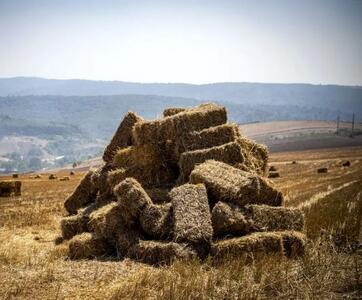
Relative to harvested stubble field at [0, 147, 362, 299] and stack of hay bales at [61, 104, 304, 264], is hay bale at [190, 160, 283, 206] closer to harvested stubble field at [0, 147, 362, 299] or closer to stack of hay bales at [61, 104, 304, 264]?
stack of hay bales at [61, 104, 304, 264]

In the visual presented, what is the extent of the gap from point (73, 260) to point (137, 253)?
5.57 ft

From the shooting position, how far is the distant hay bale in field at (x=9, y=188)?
31094 millimetres

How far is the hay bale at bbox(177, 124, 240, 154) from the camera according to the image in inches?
578

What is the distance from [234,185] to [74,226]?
5161mm

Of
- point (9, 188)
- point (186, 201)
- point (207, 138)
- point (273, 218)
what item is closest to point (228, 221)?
point (186, 201)

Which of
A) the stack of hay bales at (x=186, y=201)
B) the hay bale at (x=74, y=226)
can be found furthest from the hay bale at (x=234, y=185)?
the hay bale at (x=74, y=226)


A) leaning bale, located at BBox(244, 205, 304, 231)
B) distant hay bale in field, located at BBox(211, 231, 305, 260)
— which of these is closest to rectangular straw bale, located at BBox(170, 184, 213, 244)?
distant hay bale in field, located at BBox(211, 231, 305, 260)

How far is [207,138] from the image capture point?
1477 centimetres

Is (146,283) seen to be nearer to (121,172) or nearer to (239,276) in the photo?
(239,276)

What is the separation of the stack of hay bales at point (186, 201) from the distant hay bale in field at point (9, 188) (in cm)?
1692

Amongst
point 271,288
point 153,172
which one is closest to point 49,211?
point 153,172

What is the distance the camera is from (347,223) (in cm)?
1410

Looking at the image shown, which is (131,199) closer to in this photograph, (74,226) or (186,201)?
(186,201)

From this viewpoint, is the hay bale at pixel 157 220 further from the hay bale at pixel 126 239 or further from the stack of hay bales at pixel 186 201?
the hay bale at pixel 126 239
